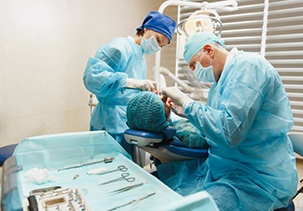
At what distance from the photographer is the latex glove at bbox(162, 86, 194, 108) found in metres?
1.13

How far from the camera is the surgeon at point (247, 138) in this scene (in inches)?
36.8

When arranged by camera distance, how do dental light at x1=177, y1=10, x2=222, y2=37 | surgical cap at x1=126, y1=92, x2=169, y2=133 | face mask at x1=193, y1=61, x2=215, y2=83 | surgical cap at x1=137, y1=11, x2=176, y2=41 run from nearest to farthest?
surgical cap at x1=126, y1=92, x2=169, y2=133 → face mask at x1=193, y1=61, x2=215, y2=83 → surgical cap at x1=137, y1=11, x2=176, y2=41 → dental light at x1=177, y1=10, x2=222, y2=37

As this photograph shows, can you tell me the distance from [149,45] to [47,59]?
2.94ft

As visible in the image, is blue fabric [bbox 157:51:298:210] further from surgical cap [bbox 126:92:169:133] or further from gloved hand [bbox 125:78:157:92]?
gloved hand [bbox 125:78:157:92]

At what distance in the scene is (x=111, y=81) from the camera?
1.39 metres

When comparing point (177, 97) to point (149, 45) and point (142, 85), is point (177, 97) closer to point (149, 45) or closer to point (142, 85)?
point (142, 85)

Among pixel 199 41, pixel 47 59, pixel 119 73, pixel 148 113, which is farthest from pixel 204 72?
pixel 47 59

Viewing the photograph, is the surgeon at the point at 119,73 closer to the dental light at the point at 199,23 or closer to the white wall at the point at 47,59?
the dental light at the point at 199,23

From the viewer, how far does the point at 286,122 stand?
99cm

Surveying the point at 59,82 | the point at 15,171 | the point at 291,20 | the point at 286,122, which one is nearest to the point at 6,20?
the point at 59,82

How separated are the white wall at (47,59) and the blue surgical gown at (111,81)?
2.02ft

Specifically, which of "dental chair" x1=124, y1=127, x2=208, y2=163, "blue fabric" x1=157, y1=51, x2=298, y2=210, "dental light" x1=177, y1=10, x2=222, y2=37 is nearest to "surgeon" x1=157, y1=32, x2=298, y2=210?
"blue fabric" x1=157, y1=51, x2=298, y2=210

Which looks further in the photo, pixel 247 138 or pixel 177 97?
pixel 177 97

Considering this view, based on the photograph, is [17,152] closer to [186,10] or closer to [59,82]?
[59,82]
